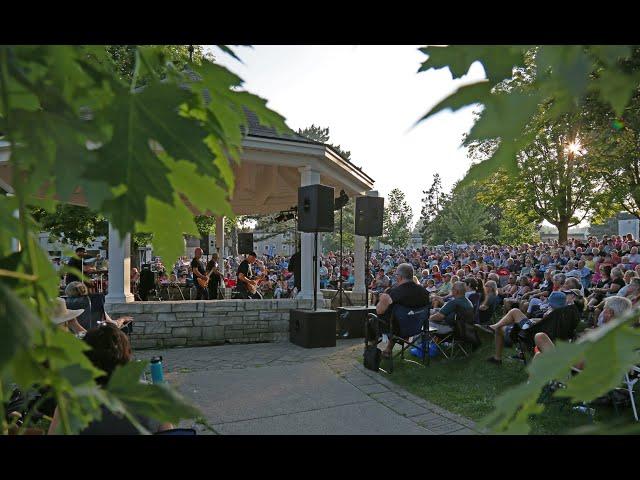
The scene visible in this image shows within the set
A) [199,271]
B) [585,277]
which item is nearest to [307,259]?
[199,271]

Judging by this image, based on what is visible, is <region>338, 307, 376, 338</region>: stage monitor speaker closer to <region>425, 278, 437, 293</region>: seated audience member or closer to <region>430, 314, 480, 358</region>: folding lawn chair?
<region>430, 314, 480, 358</region>: folding lawn chair

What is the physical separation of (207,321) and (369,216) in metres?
4.38

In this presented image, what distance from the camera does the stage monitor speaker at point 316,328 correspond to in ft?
31.6

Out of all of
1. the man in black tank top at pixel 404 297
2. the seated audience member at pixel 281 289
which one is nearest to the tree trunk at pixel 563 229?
the seated audience member at pixel 281 289

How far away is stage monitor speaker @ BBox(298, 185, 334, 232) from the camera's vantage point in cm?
1002

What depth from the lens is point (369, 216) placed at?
12047mm

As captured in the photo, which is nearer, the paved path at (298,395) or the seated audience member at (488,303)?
the paved path at (298,395)

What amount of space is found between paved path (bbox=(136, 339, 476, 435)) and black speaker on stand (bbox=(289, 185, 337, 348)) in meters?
0.36

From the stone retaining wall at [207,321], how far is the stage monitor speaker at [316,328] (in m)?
0.98

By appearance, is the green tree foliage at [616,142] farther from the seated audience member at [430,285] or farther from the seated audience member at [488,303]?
the seated audience member at [430,285]

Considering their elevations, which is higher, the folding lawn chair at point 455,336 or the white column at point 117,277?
the white column at point 117,277

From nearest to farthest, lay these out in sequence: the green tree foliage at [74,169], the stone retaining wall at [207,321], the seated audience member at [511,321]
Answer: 1. the green tree foliage at [74,169]
2. the seated audience member at [511,321]
3. the stone retaining wall at [207,321]

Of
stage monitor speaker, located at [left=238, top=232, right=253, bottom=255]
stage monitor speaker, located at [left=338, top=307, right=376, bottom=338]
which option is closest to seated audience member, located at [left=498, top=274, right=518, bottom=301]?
stage monitor speaker, located at [left=338, top=307, right=376, bottom=338]

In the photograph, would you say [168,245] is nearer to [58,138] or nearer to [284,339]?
[58,138]
